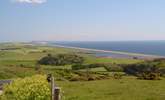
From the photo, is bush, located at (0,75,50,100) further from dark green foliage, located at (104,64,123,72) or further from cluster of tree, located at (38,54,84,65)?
cluster of tree, located at (38,54,84,65)

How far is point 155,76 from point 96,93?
15694mm

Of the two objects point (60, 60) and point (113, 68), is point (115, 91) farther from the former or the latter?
point (60, 60)

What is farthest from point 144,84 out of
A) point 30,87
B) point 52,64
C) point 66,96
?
point 52,64

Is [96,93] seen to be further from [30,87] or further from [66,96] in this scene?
[30,87]

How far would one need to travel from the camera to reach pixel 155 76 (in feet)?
163

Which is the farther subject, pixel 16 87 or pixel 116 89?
pixel 116 89

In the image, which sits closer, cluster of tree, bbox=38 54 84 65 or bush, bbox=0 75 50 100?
bush, bbox=0 75 50 100

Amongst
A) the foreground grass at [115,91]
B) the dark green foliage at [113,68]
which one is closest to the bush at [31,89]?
the foreground grass at [115,91]

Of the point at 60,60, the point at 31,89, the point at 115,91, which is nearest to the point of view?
the point at 31,89

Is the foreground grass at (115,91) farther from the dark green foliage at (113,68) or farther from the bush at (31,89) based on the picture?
the dark green foliage at (113,68)

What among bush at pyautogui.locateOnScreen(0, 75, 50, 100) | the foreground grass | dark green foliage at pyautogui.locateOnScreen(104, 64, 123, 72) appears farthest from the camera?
dark green foliage at pyautogui.locateOnScreen(104, 64, 123, 72)

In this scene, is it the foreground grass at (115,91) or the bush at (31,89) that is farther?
the foreground grass at (115,91)

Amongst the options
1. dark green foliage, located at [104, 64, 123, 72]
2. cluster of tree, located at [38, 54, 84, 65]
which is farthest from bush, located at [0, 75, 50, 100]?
cluster of tree, located at [38, 54, 84, 65]

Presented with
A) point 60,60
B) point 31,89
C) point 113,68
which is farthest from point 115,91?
point 60,60
